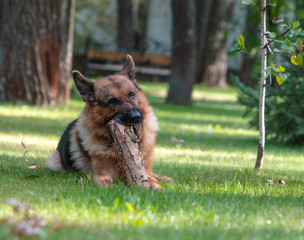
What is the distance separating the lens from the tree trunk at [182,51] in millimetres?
14961

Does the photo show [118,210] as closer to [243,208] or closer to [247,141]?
[243,208]

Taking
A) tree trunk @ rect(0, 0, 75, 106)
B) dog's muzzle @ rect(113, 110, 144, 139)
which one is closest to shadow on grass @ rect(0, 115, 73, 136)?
tree trunk @ rect(0, 0, 75, 106)

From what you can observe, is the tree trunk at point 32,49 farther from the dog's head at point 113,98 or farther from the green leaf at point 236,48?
the green leaf at point 236,48

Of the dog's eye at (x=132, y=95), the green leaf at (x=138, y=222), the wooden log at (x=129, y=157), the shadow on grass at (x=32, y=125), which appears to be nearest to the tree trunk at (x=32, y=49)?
the shadow on grass at (x=32, y=125)

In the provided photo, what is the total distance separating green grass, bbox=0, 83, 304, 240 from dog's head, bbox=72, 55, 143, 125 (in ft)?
2.30

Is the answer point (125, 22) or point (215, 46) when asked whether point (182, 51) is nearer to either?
point (215, 46)

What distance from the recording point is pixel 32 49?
40.1ft

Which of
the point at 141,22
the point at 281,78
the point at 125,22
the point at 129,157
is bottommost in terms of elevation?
the point at 129,157

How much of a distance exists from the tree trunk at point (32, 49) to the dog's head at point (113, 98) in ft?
22.8

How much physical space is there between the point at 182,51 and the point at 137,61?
37.1 ft

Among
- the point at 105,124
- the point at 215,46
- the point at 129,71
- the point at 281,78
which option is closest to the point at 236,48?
the point at 281,78

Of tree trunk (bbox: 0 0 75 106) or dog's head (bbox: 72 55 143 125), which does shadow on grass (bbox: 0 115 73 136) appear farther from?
dog's head (bbox: 72 55 143 125)

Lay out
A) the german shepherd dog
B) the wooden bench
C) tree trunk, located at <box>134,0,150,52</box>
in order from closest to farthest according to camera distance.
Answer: the german shepherd dog, the wooden bench, tree trunk, located at <box>134,0,150,52</box>

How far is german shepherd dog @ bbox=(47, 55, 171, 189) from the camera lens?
207 inches
